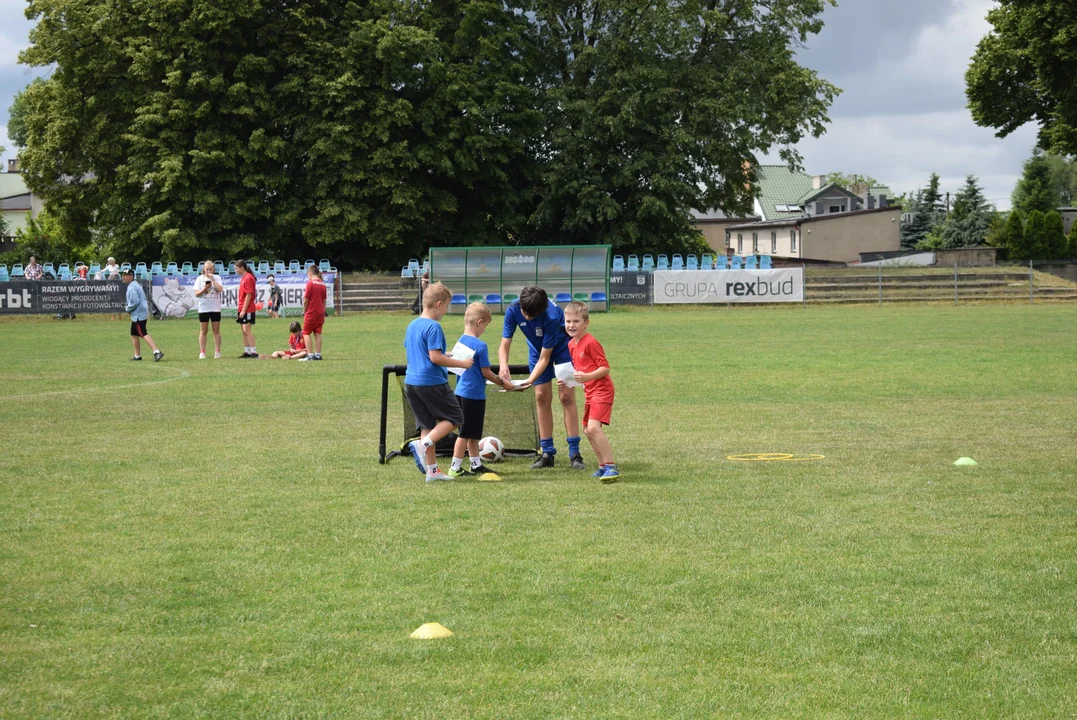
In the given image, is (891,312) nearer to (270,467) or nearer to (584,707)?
(270,467)

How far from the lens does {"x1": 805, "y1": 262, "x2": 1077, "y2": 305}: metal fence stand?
48000 mm

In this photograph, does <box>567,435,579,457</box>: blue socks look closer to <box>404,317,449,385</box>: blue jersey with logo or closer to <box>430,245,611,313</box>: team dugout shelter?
<box>404,317,449,385</box>: blue jersey with logo

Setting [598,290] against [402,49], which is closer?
[598,290]

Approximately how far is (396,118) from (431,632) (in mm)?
46421

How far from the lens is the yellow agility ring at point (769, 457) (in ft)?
34.8

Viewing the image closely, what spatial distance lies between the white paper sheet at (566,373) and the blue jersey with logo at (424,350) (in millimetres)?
912

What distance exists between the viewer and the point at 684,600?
607 cm

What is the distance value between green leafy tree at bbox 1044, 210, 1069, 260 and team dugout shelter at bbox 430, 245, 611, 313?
97.6ft

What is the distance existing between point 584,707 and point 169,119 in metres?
49.3


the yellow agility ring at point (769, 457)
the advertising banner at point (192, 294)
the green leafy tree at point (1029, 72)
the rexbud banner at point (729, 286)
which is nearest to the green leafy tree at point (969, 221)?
the green leafy tree at point (1029, 72)

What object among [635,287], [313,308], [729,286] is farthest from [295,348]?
[729,286]

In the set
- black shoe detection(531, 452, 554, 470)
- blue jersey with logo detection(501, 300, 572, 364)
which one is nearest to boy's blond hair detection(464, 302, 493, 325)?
blue jersey with logo detection(501, 300, 572, 364)

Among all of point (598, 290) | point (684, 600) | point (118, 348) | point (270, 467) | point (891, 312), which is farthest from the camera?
point (598, 290)

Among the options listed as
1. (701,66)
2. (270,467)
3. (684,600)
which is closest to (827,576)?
(684,600)
